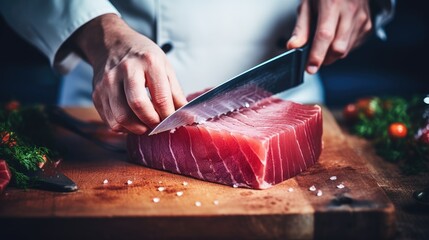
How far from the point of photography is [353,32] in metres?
3.12

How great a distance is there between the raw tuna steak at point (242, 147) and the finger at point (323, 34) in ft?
0.86

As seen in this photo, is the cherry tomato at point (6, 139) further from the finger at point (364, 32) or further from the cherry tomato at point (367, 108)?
the cherry tomato at point (367, 108)

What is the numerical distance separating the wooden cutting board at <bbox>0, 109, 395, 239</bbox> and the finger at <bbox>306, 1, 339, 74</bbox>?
0.75 meters

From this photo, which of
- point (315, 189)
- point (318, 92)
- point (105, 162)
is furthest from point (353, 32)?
point (105, 162)

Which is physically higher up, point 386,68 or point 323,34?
point 323,34

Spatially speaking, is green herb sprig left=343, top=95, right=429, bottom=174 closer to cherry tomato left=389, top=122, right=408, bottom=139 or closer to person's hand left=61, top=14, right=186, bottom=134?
cherry tomato left=389, top=122, right=408, bottom=139

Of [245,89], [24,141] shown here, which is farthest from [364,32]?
[24,141]

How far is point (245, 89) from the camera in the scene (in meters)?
2.71

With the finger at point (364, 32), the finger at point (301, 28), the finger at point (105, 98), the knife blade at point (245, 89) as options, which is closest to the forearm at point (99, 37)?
the finger at point (105, 98)

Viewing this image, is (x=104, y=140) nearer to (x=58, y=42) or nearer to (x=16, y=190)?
(x=58, y=42)

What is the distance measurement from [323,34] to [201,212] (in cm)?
126

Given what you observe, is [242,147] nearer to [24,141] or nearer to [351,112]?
[24,141]

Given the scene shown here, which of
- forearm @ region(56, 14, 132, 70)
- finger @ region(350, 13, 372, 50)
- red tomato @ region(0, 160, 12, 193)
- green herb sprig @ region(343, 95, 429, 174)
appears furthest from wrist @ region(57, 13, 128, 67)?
green herb sprig @ region(343, 95, 429, 174)

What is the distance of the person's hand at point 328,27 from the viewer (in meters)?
2.83
